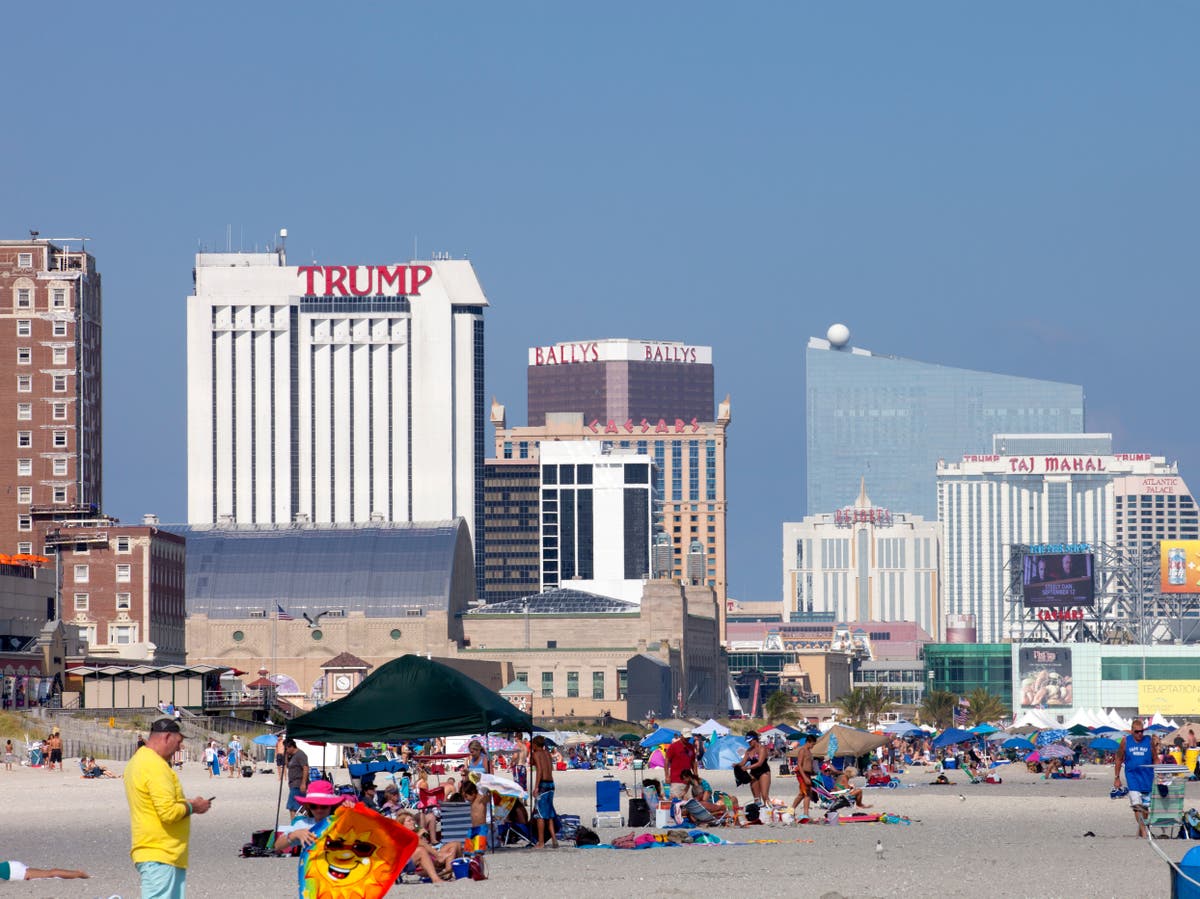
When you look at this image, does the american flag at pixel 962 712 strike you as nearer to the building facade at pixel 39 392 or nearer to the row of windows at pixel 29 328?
the building facade at pixel 39 392

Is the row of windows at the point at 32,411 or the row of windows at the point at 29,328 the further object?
the row of windows at the point at 29,328

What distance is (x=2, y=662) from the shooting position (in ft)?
400

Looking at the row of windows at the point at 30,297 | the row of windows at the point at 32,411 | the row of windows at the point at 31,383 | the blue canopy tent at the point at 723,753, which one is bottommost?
the blue canopy tent at the point at 723,753

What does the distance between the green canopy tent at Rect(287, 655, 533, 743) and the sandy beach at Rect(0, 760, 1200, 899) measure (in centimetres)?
208

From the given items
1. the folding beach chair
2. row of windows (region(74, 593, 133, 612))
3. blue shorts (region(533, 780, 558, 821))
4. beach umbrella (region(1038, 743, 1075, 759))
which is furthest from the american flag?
blue shorts (region(533, 780, 558, 821))

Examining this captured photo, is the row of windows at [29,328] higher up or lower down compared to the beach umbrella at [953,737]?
higher up

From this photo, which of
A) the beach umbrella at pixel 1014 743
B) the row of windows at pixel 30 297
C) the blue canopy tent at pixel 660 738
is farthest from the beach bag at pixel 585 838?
the row of windows at pixel 30 297

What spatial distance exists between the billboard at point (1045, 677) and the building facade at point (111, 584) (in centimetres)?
7801

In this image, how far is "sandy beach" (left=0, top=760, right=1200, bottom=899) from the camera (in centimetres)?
2903

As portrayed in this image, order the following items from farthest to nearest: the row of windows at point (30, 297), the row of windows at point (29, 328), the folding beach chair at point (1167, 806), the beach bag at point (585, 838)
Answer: the row of windows at point (30, 297) → the row of windows at point (29, 328) → the beach bag at point (585, 838) → the folding beach chair at point (1167, 806)

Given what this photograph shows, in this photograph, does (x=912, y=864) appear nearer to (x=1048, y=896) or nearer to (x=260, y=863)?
(x=1048, y=896)

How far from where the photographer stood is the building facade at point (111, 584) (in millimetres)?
153875

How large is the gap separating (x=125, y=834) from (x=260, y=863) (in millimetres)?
9005

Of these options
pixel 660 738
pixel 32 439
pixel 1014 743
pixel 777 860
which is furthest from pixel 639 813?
pixel 32 439
